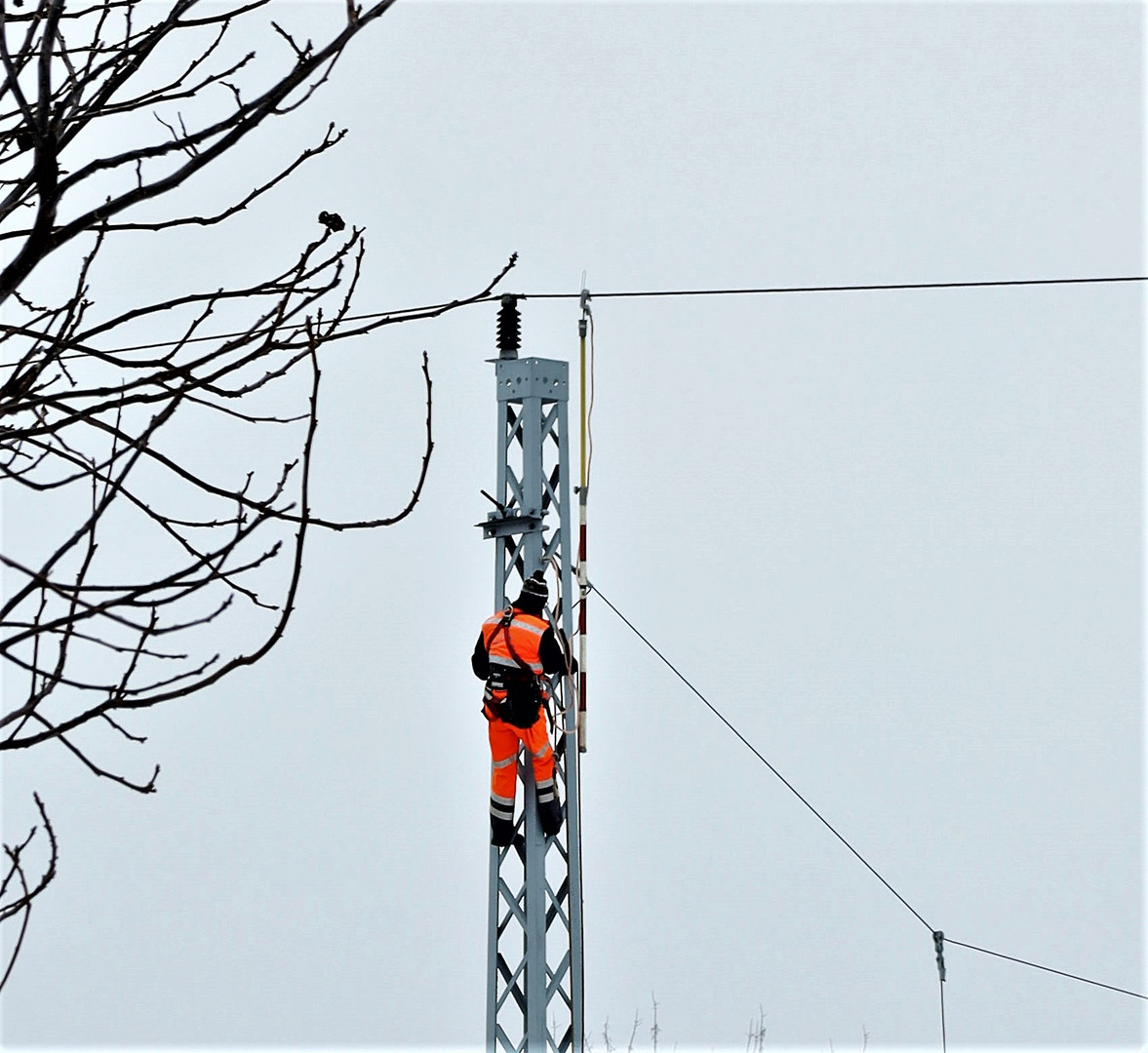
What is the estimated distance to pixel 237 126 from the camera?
8.12 ft

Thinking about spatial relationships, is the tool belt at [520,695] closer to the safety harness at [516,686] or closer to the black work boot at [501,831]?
the safety harness at [516,686]

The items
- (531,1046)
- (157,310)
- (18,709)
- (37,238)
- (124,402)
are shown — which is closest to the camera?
(37,238)

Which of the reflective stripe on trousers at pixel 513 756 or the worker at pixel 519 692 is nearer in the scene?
the worker at pixel 519 692

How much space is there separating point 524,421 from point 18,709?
4.97 metres

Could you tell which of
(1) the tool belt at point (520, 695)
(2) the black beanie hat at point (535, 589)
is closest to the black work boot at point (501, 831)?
(1) the tool belt at point (520, 695)

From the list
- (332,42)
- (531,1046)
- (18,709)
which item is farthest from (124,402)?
(531,1046)

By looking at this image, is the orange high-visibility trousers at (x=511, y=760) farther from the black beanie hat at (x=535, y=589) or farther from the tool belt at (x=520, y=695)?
the black beanie hat at (x=535, y=589)

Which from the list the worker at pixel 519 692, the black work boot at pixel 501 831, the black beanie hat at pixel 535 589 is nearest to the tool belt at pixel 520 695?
the worker at pixel 519 692

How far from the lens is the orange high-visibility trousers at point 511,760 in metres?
7.48

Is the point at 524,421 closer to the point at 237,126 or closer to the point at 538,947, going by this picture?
the point at 538,947

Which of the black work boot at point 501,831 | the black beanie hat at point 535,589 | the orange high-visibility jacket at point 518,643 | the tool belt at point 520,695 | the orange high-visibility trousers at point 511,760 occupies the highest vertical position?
the black beanie hat at point 535,589

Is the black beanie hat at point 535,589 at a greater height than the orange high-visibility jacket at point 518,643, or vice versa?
the black beanie hat at point 535,589

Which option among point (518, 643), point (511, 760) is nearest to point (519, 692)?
point (518, 643)

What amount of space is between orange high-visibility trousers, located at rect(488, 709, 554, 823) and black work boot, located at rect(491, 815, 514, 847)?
0.01 meters
